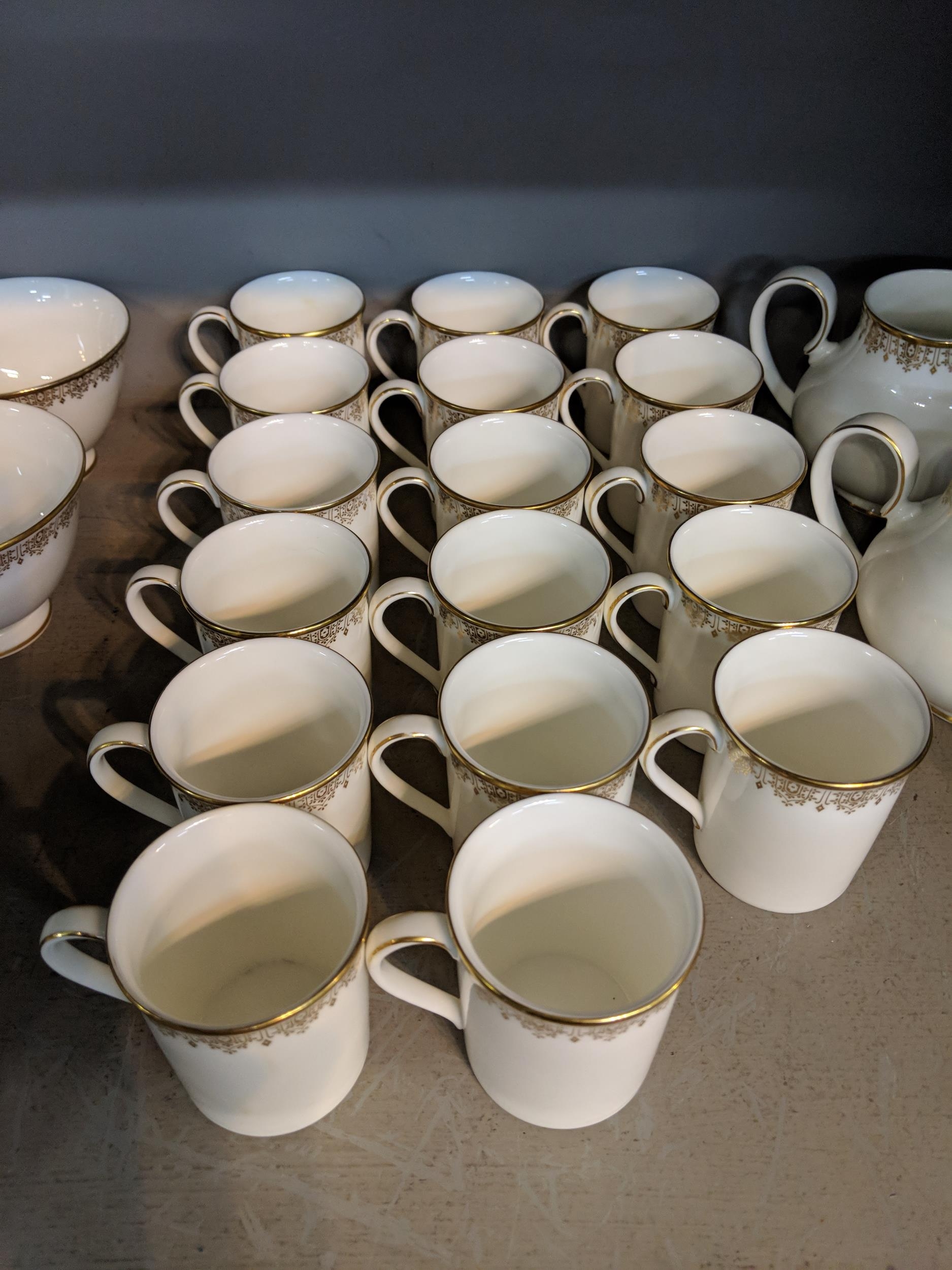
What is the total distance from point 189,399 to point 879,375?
2.11ft

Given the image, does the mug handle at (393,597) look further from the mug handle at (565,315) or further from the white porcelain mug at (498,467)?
the mug handle at (565,315)

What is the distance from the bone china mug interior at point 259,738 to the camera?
0.54 metres

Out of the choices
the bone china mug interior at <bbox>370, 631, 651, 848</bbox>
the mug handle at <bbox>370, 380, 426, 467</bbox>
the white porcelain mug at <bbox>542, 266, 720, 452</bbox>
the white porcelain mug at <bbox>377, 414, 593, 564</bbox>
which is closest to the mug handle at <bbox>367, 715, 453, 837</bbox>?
the bone china mug interior at <bbox>370, 631, 651, 848</bbox>

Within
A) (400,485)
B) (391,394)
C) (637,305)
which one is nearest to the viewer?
(400,485)

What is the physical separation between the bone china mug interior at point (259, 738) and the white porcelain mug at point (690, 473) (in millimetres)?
273

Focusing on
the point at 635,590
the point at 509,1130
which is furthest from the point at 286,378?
the point at 509,1130

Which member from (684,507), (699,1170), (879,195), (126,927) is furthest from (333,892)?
(879,195)

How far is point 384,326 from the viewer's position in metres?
0.98

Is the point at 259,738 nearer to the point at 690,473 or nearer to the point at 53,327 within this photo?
the point at 690,473

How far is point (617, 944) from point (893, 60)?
0.80 meters

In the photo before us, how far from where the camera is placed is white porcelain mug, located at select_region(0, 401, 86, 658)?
0.69m

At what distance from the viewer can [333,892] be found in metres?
0.51

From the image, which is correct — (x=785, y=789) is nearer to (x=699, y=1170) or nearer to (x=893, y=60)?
(x=699, y=1170)

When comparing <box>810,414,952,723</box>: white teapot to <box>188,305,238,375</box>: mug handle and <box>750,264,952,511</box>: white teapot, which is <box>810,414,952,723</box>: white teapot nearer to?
<box>750,264,952,511</box>: white teapot
